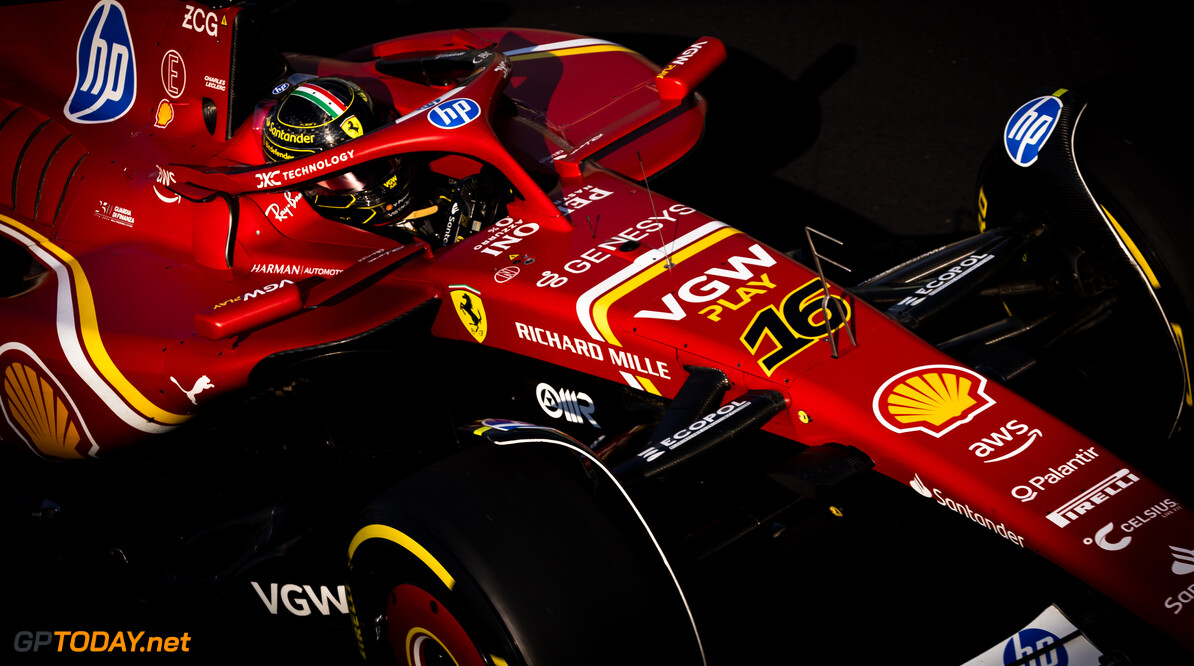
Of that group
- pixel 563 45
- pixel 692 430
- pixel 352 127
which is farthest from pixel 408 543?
pixel 563 45

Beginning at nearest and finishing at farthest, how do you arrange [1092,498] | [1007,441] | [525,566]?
[525,566] < [1092,498] < [1007,441]

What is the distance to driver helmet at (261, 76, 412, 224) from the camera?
374 cm

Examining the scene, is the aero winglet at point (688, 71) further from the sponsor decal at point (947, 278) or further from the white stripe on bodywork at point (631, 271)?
the sponsor decal at point (947, 278)

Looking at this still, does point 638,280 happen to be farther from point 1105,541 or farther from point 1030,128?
point 1030,128

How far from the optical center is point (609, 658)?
245 cm

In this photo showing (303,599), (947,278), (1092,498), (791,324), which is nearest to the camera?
(1092,498)

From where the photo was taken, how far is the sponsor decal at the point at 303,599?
344 centimetres

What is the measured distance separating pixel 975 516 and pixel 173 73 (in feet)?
11.8

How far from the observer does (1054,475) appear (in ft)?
9.02

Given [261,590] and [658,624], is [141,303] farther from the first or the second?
[658,624]

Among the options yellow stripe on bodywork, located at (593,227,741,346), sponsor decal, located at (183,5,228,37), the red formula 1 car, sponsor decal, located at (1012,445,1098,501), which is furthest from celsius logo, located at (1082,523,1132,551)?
sponsor decal, located at (183,5,228,37)

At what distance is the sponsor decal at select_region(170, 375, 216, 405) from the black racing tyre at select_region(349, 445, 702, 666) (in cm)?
122

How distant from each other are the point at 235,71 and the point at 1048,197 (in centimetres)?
318

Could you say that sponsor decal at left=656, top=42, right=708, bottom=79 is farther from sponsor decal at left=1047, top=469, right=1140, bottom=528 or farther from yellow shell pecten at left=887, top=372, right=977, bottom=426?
sponsor decal at left=1047, top=469, right=1140, bottom=528
